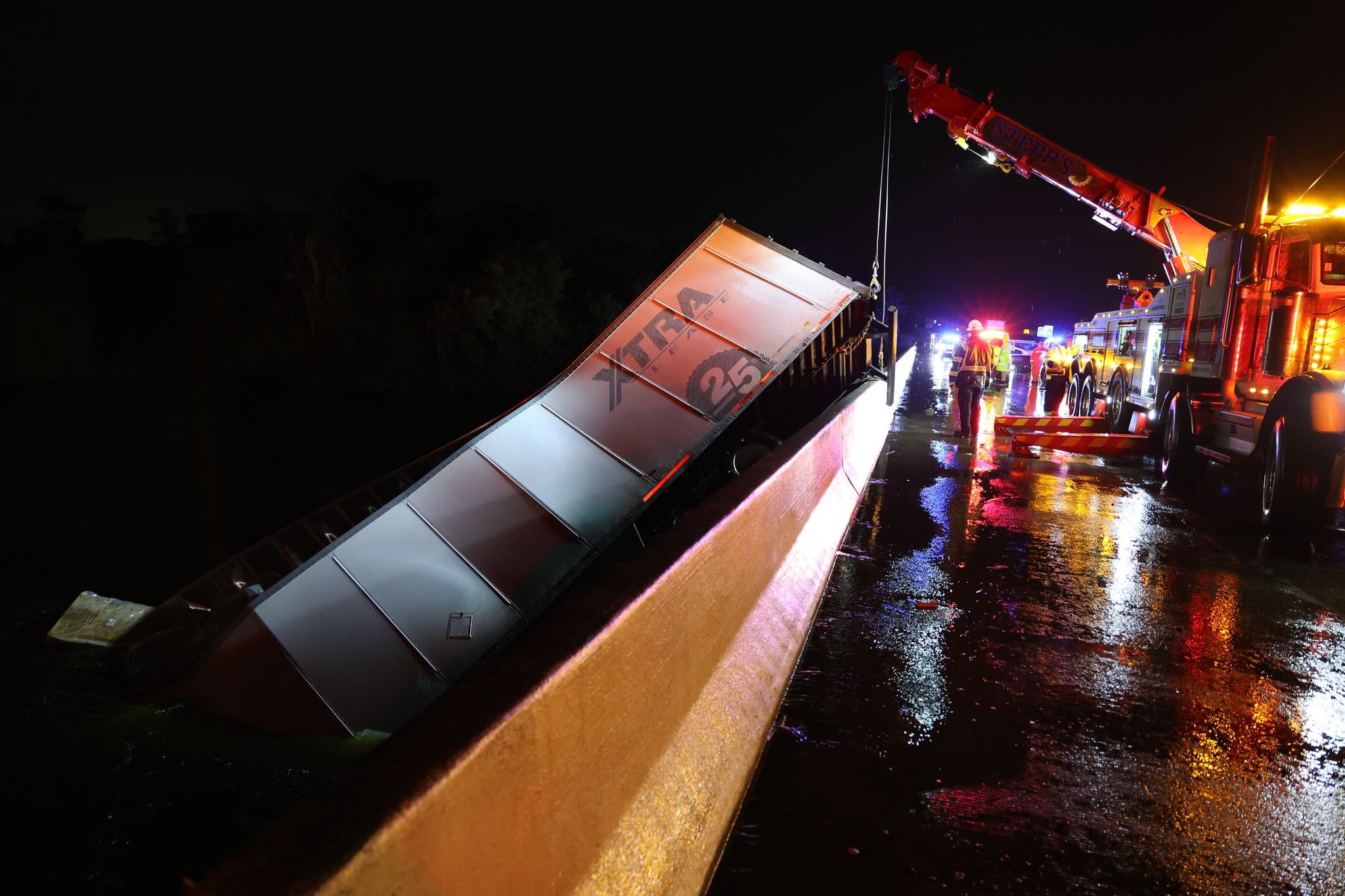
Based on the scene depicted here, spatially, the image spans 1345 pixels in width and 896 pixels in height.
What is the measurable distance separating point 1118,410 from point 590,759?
18.1 m

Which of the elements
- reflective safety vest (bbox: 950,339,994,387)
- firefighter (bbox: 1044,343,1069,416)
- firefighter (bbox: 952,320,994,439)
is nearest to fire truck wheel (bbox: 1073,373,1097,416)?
firefighter (bbox: 1044,343,1069,416)

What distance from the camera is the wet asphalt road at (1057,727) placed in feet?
8.66

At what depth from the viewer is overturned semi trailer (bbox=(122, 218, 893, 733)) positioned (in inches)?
222

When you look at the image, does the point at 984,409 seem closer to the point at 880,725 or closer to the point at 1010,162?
the point at 1010,162

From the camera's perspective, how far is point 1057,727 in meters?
3.64

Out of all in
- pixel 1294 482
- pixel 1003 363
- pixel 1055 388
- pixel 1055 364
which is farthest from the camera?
pixel 1003 363

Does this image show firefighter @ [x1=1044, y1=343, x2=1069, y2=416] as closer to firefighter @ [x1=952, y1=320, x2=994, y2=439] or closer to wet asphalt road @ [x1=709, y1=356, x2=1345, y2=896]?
firefighter @ [x1=952, y1=320, x2=994, y2=439]

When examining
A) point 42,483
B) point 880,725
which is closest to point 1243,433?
point 880,725

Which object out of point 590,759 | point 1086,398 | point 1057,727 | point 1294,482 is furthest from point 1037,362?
point 590,759

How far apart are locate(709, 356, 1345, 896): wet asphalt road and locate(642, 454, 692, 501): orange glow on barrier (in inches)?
69.3

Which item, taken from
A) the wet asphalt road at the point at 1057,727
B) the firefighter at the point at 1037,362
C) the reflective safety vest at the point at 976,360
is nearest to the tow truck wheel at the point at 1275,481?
the wet asphalt road at the point at 1057,727

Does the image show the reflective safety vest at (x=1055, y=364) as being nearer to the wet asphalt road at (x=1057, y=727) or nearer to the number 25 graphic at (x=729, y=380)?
the number 25 graphic at (x=729, y=380)

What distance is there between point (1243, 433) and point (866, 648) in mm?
8119

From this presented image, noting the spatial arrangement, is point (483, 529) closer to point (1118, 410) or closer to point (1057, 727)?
point (1057, 727)
